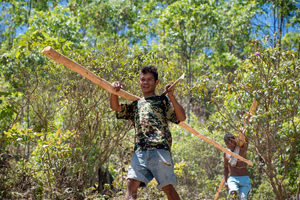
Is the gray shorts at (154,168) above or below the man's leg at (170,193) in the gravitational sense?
above

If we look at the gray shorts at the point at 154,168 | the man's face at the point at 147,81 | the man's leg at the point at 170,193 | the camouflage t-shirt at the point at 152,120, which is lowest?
the man's leg at the point at 170,193

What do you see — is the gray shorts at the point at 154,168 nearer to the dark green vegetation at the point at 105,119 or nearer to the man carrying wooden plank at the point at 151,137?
the man carrying wooden plank at the point at 151,137

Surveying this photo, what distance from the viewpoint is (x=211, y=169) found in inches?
335

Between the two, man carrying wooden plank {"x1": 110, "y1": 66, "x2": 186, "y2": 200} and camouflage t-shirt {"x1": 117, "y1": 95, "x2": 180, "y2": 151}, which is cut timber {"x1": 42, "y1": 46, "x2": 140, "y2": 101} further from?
camouflage t-shirt {"x1": 117, "y1": 95, "x2": 180, "y2": 151}

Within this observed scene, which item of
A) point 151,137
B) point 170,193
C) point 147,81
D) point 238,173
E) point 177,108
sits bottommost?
point 170,193

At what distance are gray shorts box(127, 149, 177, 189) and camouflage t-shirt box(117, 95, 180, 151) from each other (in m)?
0.06

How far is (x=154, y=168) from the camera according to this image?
3.06m

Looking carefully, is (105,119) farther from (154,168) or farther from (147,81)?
(154,168)

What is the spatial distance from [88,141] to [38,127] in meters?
0.83

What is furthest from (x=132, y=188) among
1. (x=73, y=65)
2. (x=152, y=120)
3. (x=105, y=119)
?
(x=105, y=119)

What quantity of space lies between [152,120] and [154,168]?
1.48 feet

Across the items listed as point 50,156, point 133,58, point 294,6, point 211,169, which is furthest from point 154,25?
point 50,156

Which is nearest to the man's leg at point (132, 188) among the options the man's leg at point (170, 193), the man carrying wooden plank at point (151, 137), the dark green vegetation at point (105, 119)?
the man carrying wooden plank at point (151, 137)

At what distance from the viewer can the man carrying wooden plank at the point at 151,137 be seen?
9.98 ft
